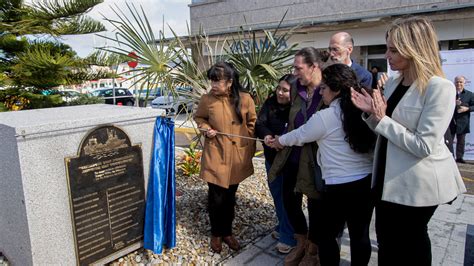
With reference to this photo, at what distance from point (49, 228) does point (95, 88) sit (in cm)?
2075

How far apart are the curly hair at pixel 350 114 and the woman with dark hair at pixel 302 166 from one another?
0.38m

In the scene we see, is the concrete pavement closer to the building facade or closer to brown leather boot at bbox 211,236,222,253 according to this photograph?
brown leather boot at bbox 211,236,222,253

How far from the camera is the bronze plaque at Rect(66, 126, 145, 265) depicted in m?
2.62

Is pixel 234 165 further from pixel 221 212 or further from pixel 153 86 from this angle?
pixel 153 86

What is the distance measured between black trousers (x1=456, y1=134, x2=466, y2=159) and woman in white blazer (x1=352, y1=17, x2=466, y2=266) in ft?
20.8

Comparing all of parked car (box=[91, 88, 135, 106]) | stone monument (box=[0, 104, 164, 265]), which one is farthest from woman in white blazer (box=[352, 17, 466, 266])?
parked car (box=[91, 88, 135, 106])

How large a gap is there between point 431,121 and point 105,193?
2.37 m

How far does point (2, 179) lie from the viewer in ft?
8.47

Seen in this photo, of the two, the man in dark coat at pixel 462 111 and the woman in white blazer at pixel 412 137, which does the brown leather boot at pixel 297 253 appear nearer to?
the woman in white blazer at pixel 412 137

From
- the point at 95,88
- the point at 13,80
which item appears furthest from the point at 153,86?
the point at 95,88

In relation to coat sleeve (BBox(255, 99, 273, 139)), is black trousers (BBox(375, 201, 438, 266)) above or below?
below

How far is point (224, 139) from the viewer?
10.0 ft

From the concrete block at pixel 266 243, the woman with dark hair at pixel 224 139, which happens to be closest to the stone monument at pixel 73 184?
the woman with dark hair at pixel 224 139

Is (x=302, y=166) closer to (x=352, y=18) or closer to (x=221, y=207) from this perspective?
(x=221, y=207)
